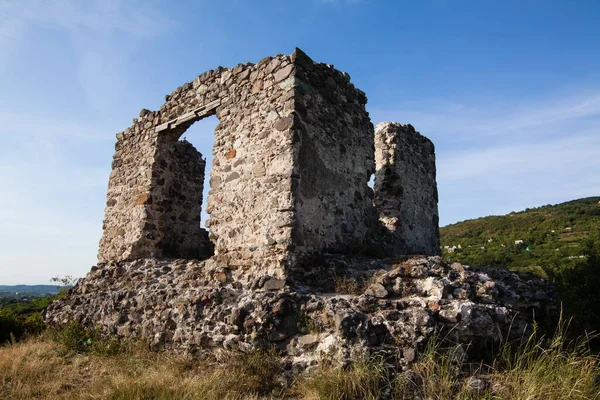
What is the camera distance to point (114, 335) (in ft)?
18.5

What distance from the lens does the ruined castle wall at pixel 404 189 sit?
792 centimetres

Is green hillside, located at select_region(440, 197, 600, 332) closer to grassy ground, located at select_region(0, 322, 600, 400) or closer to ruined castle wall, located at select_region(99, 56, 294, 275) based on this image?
grassy ground, located at select_region(0, 322, 600, 400)

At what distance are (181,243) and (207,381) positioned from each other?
13.8ft

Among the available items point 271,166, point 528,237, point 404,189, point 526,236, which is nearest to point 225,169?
point 271,166

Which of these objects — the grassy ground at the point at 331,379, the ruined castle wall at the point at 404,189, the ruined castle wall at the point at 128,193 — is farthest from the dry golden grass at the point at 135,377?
the ruined castle wall at the point at 404,189

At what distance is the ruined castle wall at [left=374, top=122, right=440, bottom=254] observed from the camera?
792 cm

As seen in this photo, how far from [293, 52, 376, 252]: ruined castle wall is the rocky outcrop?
1.85 feet

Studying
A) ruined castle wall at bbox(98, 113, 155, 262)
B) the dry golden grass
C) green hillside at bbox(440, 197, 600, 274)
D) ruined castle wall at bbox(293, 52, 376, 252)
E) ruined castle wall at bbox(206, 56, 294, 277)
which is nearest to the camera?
the dry golden grass

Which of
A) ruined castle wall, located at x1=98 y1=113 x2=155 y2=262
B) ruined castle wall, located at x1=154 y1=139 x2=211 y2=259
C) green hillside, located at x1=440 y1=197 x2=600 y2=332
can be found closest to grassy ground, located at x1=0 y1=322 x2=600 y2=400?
green hillside, located at x1=440 y1=197 x2=600 y2=332

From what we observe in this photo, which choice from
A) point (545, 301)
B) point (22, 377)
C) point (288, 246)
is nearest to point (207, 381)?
point (288, 246)

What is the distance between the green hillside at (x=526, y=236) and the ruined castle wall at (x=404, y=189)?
11.4 m

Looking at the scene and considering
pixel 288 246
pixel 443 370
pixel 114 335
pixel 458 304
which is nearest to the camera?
pixel 443 370

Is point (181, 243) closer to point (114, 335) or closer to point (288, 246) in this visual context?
point (114, 335)

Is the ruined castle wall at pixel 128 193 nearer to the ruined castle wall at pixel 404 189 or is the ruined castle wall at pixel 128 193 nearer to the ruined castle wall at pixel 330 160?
the ruined castle wall at pixel 330 160
